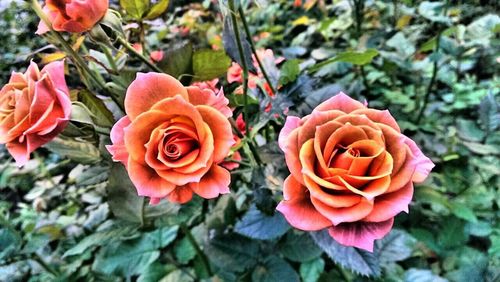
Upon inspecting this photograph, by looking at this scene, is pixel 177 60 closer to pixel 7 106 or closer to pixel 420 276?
pixel 7 106

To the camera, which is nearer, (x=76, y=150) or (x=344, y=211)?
(x=344, y=211)

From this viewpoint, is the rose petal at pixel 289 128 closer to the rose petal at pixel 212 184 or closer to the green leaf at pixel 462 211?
the rose petal at pixel 212 184

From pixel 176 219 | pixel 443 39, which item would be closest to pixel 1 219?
pixel 176 219

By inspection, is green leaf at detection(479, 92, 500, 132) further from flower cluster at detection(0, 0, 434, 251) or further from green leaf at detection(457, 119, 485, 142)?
flower cluster at detection(0, 0, 434, 251)

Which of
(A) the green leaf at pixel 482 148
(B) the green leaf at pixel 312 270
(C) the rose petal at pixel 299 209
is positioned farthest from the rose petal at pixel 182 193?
(A) the green leaf at pixel 482 148

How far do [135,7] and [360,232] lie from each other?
0.47m

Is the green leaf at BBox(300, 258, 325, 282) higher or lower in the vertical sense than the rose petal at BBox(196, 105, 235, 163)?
lower

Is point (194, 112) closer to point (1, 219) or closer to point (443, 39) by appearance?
point (1, 219)

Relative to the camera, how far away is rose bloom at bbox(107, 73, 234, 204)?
43 cm

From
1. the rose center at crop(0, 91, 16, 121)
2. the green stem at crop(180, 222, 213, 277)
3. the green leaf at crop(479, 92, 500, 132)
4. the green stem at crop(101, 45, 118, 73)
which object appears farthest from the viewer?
the green leaf at crop(479, 92, 500, 132)

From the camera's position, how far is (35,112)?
464mm

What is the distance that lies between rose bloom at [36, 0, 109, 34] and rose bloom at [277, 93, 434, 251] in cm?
26

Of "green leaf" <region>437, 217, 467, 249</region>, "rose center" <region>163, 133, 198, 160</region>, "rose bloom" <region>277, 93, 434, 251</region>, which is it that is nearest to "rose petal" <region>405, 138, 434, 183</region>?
"rose bloom" <region>277, 93, 434, 251</region>

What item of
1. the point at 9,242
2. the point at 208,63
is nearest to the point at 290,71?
the point at 208,63
